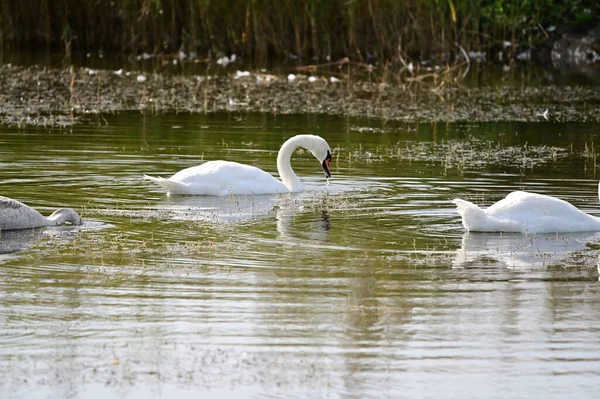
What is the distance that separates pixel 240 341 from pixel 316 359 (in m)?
0.52

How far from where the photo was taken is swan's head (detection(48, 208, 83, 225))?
9992 mm

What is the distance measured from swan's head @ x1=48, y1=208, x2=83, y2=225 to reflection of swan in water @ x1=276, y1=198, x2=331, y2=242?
1745mm

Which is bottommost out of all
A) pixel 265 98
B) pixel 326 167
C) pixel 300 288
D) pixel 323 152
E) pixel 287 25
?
pixel 300 288

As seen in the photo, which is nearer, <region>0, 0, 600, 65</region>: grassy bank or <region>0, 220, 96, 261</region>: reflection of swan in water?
<region>0, 220, 96, 261</region>: reflection of swan in water

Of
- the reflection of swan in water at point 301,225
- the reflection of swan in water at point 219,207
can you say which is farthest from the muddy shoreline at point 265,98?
the reflection of swan in water at point 301,225

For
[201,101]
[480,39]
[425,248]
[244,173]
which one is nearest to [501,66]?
[480,39]

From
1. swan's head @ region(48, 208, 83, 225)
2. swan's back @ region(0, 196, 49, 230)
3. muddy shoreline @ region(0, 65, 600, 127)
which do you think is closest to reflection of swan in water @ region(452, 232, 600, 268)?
swan's head @ region(48, 208, 83, 225)

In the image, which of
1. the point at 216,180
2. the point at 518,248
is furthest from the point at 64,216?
the point at 518,248

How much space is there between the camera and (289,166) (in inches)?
507

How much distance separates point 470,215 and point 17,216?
3.79m

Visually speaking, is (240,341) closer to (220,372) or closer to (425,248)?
(220,372)

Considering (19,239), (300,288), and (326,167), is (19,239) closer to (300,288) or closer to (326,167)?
(300,288)

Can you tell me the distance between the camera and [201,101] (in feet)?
68.7

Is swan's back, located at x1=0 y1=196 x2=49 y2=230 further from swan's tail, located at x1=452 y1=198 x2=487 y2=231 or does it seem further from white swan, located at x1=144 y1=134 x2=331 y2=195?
swan's tail, located at x1=452 y1=198 x2=487 y2=231
